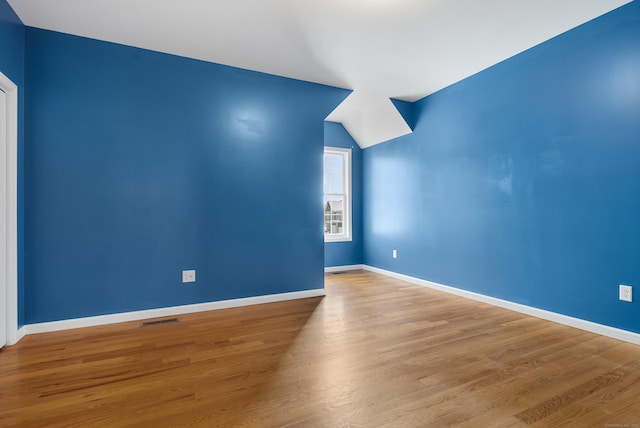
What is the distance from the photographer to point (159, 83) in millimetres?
3213

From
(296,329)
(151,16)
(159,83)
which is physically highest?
(151,16)

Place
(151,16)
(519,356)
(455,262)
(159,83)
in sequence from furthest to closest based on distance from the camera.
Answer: (455,262) → (159,83) → (151,16) → (519,356)

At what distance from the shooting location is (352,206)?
5668 mm

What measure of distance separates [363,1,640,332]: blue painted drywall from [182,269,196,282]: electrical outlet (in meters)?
3.05

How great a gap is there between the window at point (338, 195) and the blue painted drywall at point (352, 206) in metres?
0.09

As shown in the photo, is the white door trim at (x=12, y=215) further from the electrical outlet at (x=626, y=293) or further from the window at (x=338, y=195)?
the electrical outlet at (x=626, y=293)

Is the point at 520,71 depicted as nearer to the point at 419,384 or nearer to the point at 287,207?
the point at 287,207

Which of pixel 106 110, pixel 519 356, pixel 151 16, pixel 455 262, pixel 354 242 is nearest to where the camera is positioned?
pixel 519 356

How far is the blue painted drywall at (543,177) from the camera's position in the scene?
2.54 m

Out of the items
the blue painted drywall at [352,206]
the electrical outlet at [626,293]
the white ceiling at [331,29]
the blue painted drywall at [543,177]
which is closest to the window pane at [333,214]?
the blue painted drywall at [352,206]

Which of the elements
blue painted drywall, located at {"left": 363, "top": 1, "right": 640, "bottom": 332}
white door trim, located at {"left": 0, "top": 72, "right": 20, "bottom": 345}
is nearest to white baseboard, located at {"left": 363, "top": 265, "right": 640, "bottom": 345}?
blue painted drywall, located at {"left": 363, "top": 1, "right": 640, "bottom": 332}

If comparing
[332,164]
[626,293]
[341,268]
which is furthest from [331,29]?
[341,268]

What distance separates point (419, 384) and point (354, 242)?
3.86 meters

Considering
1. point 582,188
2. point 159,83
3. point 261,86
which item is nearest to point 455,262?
point 582,188
